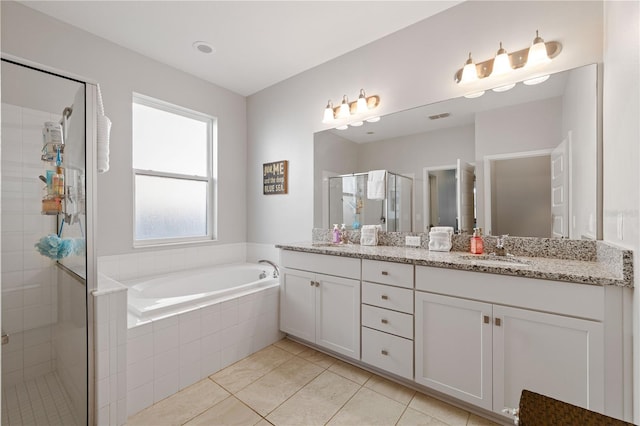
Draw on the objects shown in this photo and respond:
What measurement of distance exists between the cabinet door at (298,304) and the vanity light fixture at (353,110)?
56.7 inches

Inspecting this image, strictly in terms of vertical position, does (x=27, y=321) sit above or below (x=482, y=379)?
above

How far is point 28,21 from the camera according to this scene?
6.86 feet

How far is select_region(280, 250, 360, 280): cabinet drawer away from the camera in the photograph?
6.80 feet

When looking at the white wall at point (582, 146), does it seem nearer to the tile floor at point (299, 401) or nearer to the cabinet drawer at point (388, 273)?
the cabinet drawer at point (388, 273)

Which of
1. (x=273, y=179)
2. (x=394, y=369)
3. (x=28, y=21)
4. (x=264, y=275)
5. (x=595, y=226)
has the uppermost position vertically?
(x=28, y=21)

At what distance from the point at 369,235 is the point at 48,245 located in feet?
6.99

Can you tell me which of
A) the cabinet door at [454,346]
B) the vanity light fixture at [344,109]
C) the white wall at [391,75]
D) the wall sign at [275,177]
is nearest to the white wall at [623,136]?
the white wall at [391,75]

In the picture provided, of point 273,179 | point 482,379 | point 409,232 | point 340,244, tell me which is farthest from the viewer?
point 273,179

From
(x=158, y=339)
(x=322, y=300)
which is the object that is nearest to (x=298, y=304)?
(x=322, y=300)

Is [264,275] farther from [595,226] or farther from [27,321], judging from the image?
[595,226]

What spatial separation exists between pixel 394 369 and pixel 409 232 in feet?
3.33

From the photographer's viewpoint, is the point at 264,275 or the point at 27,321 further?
the point at 264,275

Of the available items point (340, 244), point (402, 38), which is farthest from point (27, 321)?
point (402, 38)

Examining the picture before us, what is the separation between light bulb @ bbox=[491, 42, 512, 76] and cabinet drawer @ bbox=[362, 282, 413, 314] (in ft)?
5.15
